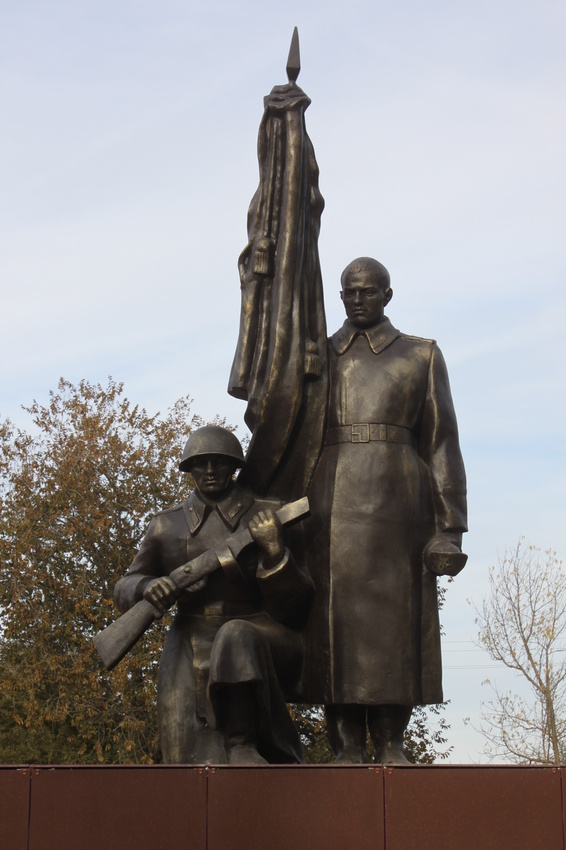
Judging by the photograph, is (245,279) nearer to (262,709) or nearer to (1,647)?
(262,709)

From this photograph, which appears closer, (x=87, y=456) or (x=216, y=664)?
(x=216, y=664)

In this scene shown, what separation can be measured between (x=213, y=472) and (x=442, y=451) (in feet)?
4.08

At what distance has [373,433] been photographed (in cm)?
668

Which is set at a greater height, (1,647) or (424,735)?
(1,647)

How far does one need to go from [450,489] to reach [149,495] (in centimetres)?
1517

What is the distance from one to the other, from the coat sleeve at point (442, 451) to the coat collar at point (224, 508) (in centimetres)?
101

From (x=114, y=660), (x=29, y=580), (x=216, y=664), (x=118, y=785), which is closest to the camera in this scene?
(x=118, y=785)

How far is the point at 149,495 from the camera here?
21500mm

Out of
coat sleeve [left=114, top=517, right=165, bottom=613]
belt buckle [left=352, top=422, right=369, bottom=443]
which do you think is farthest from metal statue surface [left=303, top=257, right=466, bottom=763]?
coat sleeve [left=114, top=517, right=165, bottom=613]

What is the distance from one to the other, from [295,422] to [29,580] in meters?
14.9

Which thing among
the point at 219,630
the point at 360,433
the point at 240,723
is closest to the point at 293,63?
the point at 360,433

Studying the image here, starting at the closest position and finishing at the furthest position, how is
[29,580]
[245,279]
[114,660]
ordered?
[114,660] → [245,279] → [29,580]

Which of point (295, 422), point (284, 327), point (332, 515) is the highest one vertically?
point (284, 327)

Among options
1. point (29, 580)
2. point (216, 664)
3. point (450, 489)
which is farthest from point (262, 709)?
point (29, 580)
